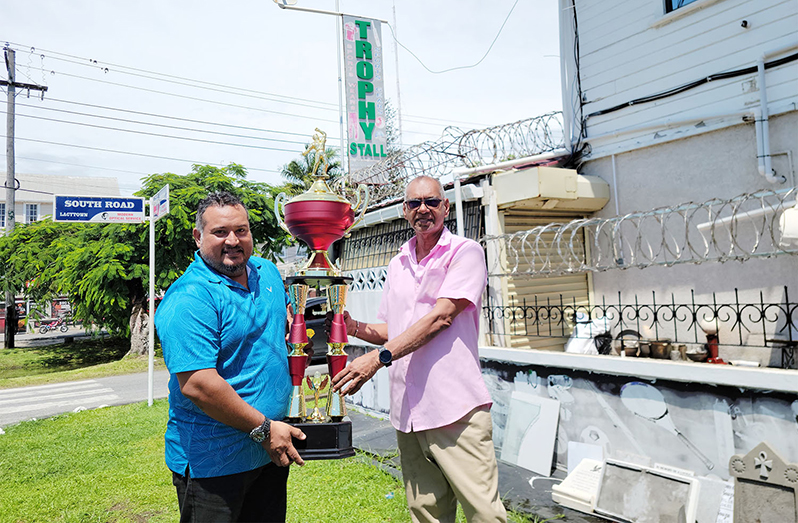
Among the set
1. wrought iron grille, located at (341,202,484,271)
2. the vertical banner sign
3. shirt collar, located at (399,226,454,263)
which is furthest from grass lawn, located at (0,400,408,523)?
the vertical banner sign

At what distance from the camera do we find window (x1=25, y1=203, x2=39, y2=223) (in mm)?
38156

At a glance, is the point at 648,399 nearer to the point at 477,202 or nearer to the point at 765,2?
the point at 477,202

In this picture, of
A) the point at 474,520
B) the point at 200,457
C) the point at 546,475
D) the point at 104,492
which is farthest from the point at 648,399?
the point at 104,492

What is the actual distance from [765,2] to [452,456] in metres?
5.89

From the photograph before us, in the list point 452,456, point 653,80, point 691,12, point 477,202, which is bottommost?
point 452,456

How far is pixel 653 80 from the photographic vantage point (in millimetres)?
6418

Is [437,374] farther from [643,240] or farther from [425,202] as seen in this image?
[643,240]

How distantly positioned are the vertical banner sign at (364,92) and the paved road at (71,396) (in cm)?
602

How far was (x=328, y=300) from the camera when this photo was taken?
288 centimetres

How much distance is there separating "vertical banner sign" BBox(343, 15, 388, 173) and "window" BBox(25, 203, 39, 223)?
39044mm

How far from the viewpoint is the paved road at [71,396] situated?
8961 millimetres

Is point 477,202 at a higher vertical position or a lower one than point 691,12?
lower

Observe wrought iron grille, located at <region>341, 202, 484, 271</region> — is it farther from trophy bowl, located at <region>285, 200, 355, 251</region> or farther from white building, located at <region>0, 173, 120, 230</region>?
white building, located at <region>0, 173, 120, 230</region>

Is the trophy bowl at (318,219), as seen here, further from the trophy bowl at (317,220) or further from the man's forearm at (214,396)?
the man's forearm at (214,396)
